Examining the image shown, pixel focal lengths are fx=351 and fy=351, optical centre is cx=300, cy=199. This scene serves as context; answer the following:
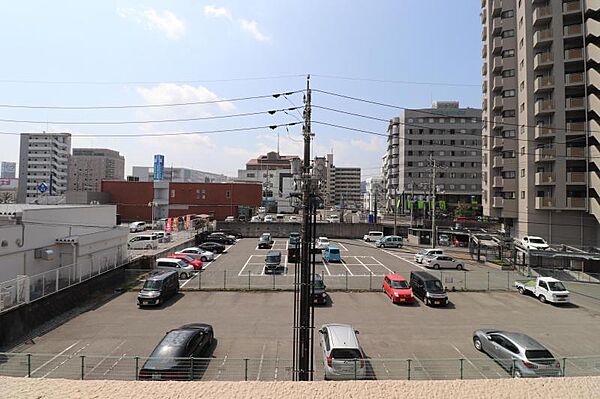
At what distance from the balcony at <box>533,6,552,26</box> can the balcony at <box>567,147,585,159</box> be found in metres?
13.2

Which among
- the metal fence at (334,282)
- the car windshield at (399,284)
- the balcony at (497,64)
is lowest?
the metal fence at (334,282)

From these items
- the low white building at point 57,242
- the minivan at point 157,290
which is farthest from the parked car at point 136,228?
the minivan at point 157,290

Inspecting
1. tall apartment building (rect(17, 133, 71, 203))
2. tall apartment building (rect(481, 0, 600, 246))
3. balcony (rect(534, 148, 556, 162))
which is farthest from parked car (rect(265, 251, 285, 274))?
tall apartment building (rect(17, 133, 71, 203))

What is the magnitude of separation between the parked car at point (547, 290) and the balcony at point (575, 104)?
1963 cm

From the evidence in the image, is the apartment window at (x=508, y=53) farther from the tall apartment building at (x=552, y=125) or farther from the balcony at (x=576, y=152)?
the balcony at (x=576, y=152)

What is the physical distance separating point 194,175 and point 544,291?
159941mm

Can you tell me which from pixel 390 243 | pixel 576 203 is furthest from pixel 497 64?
pixel 390 243

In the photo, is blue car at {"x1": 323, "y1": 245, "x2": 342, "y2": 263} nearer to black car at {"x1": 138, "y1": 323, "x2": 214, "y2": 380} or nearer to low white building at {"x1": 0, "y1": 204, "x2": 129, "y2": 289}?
low white building at {"x1": 0, "y1": 204, "x2": 129, "y2": 289}

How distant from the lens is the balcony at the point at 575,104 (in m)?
32.3

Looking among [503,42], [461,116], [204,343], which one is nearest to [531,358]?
[204,343]

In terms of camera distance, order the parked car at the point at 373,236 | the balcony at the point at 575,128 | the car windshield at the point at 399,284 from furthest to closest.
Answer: the parked car at the point at 373,236 < the balcony at the point at 575,128 < the car windshield at the point at 399,284

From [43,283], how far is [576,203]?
4039cm

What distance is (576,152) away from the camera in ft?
105

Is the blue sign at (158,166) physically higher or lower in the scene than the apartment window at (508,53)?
lower
